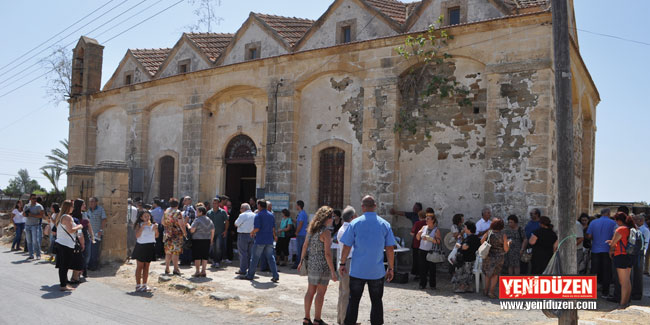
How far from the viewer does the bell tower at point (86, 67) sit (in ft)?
73.0

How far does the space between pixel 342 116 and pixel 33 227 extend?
8737 mm

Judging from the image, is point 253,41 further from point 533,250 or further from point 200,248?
Result: point 533,250

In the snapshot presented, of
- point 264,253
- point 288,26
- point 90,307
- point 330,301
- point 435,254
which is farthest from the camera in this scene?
point 288,26

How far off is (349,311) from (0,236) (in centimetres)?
1883

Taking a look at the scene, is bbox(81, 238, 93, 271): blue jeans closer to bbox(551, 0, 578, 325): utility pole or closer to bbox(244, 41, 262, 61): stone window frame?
bbox(244, 41, 262, 61): stone window frame

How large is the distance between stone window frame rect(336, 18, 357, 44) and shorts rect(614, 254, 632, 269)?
9132mm

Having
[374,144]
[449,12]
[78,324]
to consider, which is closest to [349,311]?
[78,324]

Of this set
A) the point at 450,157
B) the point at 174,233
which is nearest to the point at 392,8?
the point at 450,157

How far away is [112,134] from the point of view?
71.2 feet

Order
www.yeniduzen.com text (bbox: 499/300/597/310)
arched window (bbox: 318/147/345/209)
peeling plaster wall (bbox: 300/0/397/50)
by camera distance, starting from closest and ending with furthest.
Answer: www.yeniduzen.com text (bbox: 499/300/597/310) < peeling plaster wall (bbox: 300/0/397/50) < arched window (bbox: 318/147/345/209)

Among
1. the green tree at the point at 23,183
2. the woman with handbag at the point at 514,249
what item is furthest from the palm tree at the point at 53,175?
the woman with handbag at the point at 514,249

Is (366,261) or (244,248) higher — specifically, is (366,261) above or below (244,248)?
above

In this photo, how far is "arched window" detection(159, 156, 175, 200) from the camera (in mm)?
19484

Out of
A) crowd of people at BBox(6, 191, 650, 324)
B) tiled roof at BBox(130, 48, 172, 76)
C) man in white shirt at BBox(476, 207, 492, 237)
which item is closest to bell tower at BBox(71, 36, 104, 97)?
tiled roof at BBox(130, 48, 172, 76)
